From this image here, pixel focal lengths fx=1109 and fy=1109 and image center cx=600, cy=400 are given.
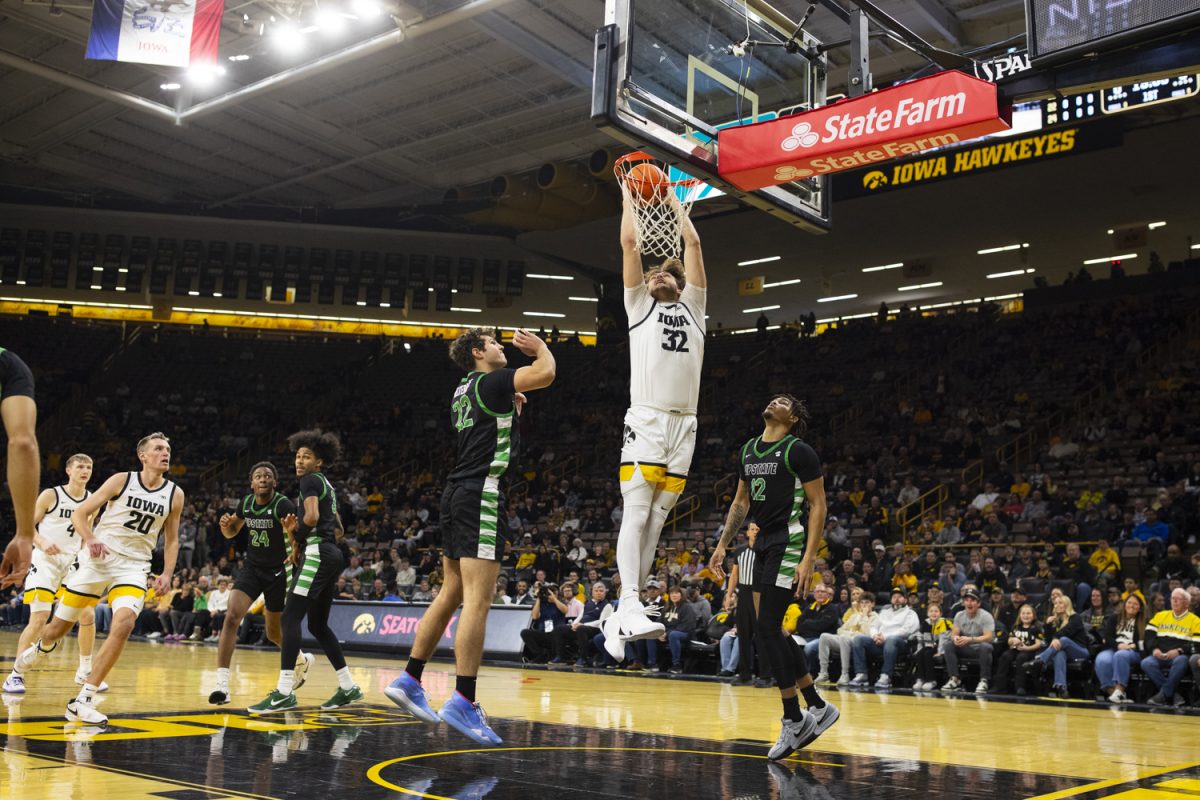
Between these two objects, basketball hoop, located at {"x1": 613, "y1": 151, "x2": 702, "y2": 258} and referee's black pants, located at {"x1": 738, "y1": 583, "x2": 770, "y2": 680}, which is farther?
referee's black pants, located at {"x1": 738, "y1": 583, "x2": 770, "y2": 680}

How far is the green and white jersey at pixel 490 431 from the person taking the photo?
6301mm

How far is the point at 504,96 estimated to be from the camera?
77.7 ft

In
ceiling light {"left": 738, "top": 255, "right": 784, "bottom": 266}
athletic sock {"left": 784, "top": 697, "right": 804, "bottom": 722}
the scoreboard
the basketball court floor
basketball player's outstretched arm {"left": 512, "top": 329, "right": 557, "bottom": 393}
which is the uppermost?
ceiling light {"left": 738, "top": 255, "right": 784, "bottom": 266}

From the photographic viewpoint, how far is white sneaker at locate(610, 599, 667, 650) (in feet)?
19.2

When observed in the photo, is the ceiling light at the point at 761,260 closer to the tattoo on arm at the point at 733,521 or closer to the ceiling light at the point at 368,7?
the ceiling light at the point at 368,7

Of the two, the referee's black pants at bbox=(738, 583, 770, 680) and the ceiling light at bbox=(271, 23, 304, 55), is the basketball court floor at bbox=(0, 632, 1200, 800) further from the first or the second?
the ceiling light at bbox=(271, 23, 304, 55)

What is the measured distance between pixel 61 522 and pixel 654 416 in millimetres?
7418

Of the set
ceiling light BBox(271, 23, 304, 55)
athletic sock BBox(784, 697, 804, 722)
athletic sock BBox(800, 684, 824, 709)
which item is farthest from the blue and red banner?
athletic sock BBox(784, 697, 804, 722)

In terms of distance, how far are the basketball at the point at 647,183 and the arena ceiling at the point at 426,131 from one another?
10.2m

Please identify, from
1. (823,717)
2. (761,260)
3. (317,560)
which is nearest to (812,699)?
(823,717)

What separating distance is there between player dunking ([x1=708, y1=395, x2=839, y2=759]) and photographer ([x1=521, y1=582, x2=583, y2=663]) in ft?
31.4

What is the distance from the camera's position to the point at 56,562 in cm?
1042

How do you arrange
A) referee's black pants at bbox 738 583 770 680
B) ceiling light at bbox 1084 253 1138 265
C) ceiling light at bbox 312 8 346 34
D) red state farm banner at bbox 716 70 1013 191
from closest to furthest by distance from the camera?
red state farm banner at bbox 716 70 1013 191
referee's black pants at bbox 738 583 770 680
ceiling light at bbox 312 8 346 34
ceiling light at bbox 1084 253 1138 265

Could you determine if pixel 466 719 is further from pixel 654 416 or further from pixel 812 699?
pixel 812 699
